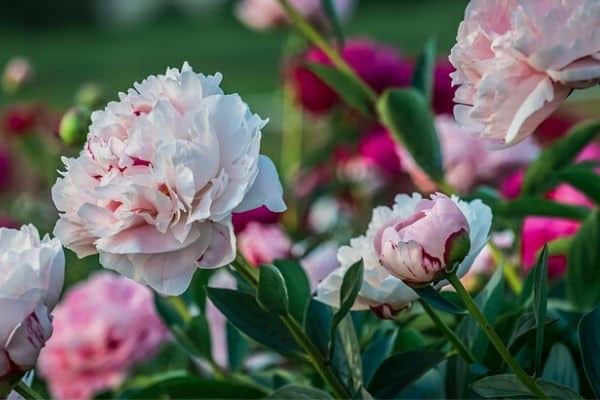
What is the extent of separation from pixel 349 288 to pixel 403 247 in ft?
0.17

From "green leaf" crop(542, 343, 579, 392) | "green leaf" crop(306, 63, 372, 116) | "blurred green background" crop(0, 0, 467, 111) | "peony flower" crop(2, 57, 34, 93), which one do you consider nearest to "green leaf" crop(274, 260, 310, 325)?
"green leaf" crop(542, 343, 579, 392)

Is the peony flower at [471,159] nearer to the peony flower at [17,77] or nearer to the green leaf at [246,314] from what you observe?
the peony flower at [17,77]

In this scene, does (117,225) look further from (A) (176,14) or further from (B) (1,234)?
(A) (176,14)

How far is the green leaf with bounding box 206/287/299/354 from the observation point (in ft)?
1.80

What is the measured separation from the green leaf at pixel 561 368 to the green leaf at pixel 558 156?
0.23 meters

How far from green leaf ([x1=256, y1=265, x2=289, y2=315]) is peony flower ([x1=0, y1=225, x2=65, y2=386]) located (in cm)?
7

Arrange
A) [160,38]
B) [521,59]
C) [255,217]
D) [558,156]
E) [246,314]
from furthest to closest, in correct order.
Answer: [160,38] → [255,217] → [558,156] → [246,314] → [521,59]

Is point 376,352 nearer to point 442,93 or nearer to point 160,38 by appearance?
point 442,93

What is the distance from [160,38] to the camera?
1249cm

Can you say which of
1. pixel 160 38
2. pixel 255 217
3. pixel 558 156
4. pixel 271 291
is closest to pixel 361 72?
pixel 255 217

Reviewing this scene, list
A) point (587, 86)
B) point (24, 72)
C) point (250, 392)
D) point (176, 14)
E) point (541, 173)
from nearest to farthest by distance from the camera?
point (587, 86) → point (250, 392) → point (541, 173) → point (24, 72) → point (176, 14)

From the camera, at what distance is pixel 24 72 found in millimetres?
1560

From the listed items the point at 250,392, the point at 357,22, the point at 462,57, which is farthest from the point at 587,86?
the point at 357,22

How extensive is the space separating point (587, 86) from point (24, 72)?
1189 mm
